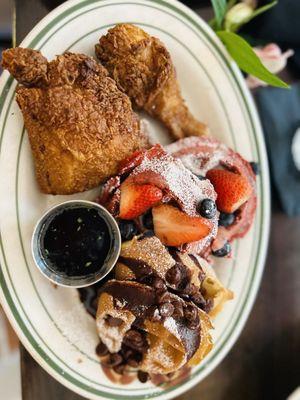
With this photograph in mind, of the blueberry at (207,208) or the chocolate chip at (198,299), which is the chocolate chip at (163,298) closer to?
the chocolate chip at (198,299)

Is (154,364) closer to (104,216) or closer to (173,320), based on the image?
(173,320)

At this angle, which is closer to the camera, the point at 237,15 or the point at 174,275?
the point at 174,275

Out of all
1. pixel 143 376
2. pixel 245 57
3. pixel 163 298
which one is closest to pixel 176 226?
pixel 163 298

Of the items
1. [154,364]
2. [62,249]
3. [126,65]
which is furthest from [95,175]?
[154,364]

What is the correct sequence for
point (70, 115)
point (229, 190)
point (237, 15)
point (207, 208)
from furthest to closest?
1. point (237, 15)
2. point (229, 190)
3. point (207, 208)
4. point (70, 115)

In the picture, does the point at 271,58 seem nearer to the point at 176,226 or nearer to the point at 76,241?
the point at 176,226

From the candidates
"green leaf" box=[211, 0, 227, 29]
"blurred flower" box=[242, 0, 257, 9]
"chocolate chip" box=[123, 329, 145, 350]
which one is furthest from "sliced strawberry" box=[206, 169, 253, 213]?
"blurred flower" box=[242, 0, 257, 9]

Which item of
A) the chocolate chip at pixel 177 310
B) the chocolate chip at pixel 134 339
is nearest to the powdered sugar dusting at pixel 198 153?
the chocolate chip at pixel 177 310
